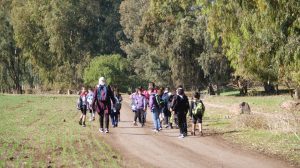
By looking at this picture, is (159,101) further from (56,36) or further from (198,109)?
(56,36)

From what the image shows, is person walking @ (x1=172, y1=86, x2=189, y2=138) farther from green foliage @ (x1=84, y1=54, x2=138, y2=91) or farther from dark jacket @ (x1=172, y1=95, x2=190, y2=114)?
green foliage @ (x1=84, y1=54, x2=138, y2=91)

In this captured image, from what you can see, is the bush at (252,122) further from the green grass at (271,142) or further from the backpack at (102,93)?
the backpack at (102,93)

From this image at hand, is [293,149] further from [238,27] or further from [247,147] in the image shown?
[238,27]

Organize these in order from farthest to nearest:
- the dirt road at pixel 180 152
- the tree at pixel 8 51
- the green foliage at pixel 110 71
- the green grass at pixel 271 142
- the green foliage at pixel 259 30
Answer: the tree at pixel 8 51, the green foliage at pixel 110 71, the green grass at pixel 271 142, the green foliage at pixel 259 30, the dirt road at pixel 180 152

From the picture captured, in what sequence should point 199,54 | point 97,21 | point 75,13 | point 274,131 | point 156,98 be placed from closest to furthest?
point 274,131 < point 156,98 < point 199,54 < point 75,13 < point 97,21

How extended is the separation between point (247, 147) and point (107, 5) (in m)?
79.5

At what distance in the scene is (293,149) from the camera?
14.9 metres

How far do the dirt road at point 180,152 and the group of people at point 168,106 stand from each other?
799mm

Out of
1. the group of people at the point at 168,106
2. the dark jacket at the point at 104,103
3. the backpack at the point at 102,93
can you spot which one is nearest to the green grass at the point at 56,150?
the dark jacket at the point at 104,103

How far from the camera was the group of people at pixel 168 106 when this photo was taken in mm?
18875

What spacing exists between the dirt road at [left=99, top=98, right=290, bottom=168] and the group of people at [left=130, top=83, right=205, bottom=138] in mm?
799

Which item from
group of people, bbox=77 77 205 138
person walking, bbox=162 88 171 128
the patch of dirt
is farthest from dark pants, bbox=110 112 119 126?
the patch of dirt

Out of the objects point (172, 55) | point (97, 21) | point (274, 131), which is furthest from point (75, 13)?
point (274, 131)

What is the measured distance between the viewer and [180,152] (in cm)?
1472
